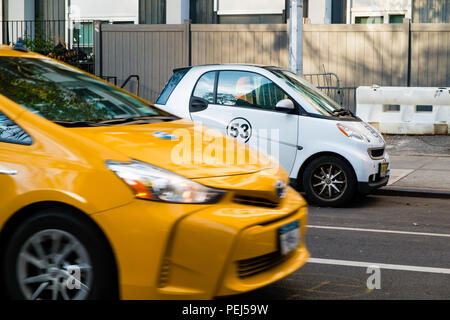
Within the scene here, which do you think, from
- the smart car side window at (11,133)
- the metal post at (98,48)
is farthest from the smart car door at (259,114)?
the metal post at (98,48)

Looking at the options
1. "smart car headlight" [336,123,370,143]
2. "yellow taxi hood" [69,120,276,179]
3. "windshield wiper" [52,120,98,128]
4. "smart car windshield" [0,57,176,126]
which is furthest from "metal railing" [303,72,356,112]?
"windshield wiper" [52,120,98,128]

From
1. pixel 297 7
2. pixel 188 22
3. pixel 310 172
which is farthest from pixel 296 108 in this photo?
pixel 188 22

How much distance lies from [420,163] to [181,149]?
915 cm

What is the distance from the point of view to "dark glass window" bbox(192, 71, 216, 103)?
31.5ft

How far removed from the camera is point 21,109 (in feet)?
14.6

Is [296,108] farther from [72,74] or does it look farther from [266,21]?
[266,21]

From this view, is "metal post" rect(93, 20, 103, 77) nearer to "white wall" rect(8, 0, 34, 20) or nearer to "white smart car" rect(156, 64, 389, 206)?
"white wall" rect(8, 0, 34, 20)

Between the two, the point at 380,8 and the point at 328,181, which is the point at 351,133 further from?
the point at 380,8

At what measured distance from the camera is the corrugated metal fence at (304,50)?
1630 centimetres

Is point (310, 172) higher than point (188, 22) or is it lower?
lower

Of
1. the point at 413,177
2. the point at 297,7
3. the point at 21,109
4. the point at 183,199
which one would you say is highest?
the point at 297,7

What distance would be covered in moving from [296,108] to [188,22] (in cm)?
905

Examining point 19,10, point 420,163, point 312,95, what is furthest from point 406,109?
point 19,10

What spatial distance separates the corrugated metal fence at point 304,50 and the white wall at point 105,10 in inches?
150
